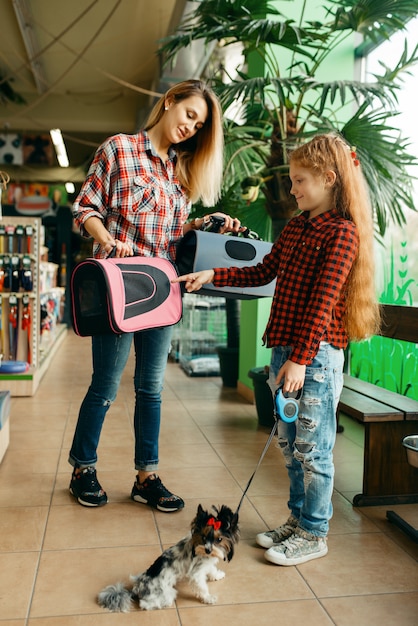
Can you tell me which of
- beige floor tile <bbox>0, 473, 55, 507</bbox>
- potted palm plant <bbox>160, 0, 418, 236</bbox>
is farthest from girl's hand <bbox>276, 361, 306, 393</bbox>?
potted palm plant <bbox>160, 0, 418, 236</bbox>

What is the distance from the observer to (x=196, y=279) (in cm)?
227

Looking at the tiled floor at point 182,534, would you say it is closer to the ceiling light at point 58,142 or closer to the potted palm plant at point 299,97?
the potted palm plant at point 299,97

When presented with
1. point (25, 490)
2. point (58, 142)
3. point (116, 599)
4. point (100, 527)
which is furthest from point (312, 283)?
point (58, 142)

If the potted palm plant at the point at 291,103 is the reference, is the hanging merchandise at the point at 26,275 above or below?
below

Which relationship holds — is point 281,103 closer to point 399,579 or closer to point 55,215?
point 399,579

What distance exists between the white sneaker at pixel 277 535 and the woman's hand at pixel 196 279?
0.89 m

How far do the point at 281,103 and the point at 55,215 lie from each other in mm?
10544

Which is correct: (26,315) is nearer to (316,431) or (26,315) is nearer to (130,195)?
(130,195)

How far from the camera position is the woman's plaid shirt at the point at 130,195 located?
7.53ft

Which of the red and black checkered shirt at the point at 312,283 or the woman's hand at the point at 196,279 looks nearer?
the red and black checkered shirt at the point at 312,283

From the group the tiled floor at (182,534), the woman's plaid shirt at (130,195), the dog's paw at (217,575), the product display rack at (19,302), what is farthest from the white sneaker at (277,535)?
the product display rack at (19,302)

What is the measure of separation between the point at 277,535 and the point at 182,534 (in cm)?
34

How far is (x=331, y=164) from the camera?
6.56ft

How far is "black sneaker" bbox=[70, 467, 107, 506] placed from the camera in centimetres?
255
